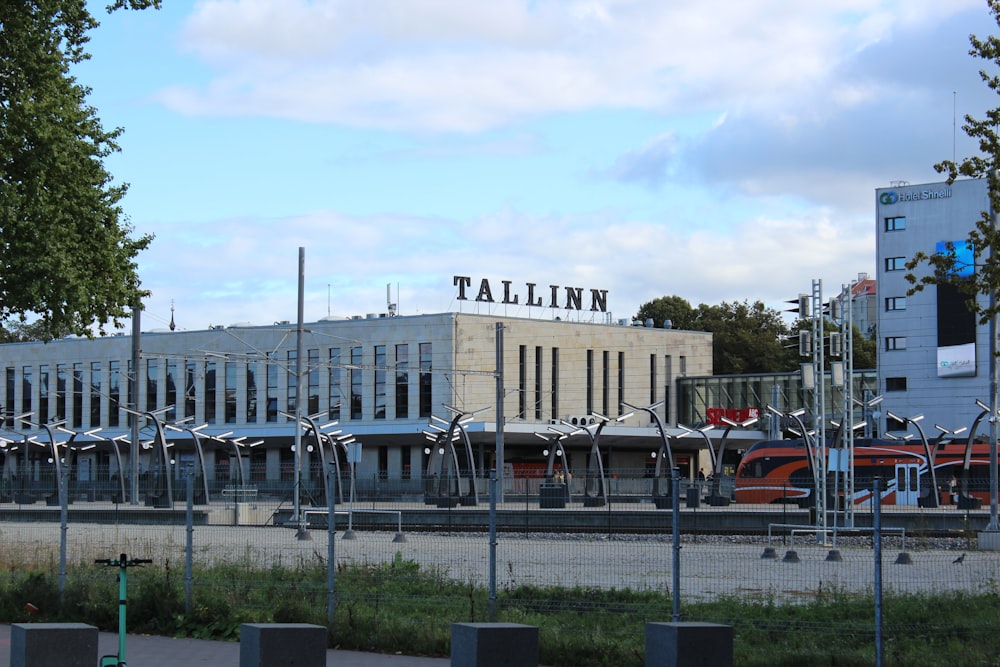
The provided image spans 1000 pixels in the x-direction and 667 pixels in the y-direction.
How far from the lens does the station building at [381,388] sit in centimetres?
8888

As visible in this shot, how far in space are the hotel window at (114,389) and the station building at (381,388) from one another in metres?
0.10

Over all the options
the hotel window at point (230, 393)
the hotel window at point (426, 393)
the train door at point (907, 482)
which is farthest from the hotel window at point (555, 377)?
the train door at point (907, 482)

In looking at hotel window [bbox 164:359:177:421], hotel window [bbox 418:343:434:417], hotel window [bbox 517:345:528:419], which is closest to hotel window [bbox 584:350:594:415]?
hotel window [bbox 517:345:528:419]

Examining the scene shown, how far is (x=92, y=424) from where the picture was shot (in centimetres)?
10362

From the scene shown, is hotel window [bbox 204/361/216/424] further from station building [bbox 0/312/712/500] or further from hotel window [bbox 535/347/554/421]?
hotel window [bbox 535/347/554/421]

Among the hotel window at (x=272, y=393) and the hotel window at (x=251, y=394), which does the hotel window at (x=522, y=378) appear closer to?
the hotel window at (x=272, y=393)

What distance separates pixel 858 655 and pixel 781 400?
8691 centimetres

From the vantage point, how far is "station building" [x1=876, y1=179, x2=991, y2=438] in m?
89.2

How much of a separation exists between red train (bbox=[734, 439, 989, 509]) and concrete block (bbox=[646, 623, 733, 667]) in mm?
39756

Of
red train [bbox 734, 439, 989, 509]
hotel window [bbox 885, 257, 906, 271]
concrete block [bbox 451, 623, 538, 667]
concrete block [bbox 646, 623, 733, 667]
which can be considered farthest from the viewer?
hotel window [bbox 885, 257, 906, 271]

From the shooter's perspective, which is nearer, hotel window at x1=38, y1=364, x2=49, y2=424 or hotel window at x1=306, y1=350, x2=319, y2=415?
hotel window at x1=306, y1=350, x2=319, y2=415

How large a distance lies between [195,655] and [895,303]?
8442 centimetres

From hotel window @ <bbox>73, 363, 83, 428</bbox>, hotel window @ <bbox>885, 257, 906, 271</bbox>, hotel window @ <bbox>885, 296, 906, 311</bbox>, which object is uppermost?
hotel window @ <bbox>885, 257, 906, 271</bbox>

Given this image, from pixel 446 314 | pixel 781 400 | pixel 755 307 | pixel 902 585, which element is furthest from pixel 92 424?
pixel 902 585
